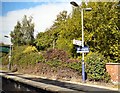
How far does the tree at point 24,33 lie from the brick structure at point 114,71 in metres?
41.5

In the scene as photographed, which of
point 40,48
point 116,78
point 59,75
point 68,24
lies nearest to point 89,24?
point 68,24

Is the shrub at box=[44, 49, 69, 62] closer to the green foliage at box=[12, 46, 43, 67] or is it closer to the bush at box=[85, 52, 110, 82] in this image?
the green foliage at box=[12, 46, 43, 67]

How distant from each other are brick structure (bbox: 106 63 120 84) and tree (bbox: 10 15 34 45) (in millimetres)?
41456

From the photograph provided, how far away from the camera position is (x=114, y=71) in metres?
27.3

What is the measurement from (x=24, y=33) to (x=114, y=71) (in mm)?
44834

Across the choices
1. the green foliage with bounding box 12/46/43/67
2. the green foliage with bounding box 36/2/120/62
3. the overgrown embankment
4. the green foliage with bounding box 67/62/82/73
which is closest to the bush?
the overgrown embankment

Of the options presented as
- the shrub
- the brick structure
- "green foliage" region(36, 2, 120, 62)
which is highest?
"green foliage" region(36, 2, 120, 62)

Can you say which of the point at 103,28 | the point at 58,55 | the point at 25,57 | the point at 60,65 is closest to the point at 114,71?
the point at 103,28

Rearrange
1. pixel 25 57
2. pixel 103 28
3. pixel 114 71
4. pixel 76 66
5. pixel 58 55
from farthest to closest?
pixel 25 57 < pixel 58 55 < pixel 103 28 < pixel 76 66 < pixel 114 71

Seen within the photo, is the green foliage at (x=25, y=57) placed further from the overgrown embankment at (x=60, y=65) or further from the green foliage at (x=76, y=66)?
the green foliage at (x=76, y=66)

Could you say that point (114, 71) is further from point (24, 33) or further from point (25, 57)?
point (24, 33)

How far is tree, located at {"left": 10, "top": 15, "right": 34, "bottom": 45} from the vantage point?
6844cm

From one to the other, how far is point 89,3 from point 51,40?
2580 cm

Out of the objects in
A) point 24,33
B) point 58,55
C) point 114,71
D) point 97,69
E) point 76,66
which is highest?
point 24,33
